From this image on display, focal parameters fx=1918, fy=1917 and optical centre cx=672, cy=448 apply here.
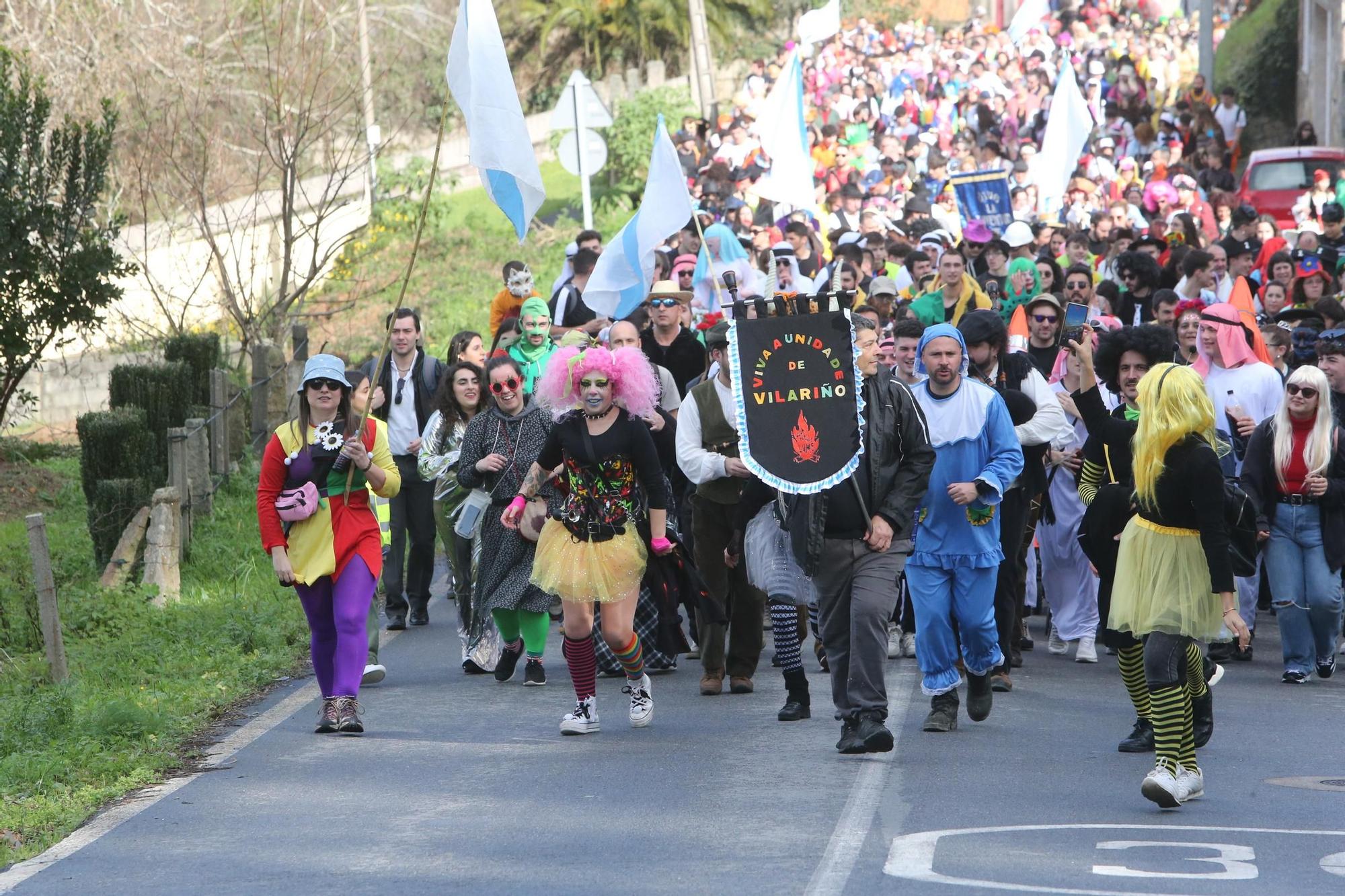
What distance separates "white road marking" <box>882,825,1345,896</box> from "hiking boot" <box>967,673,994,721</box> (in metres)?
1.98

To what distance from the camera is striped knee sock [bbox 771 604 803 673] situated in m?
9.36

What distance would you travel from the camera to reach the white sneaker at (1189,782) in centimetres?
739

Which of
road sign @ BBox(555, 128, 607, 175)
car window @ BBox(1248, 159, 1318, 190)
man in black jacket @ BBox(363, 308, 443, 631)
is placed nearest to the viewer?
man in black jacket @ BBox(363, 308, 443, 631)

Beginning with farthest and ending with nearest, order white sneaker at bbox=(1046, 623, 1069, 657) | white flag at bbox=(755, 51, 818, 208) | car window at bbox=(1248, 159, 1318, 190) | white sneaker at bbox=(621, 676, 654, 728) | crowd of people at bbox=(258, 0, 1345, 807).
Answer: car window at bbox=(1248, 159, 1318, 190), white flag at bbox=(755, 51, 818, 208), white sneaker at bbox=(1046, 623, 1069, 657), white sneaker at bbox=(621, 676, 654, 728), crowd of people at bbox=(258, 0, 1345, 807)

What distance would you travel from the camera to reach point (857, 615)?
27.5ft

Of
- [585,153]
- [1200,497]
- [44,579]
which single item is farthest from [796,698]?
[585,153]

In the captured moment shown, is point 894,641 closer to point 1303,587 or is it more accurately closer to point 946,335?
point 1303,587

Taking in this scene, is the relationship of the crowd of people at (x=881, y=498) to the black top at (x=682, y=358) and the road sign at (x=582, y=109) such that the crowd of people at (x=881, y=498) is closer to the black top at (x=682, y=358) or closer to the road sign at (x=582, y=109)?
the black top at (x=682, y=358)

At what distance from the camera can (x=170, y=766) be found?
857cm

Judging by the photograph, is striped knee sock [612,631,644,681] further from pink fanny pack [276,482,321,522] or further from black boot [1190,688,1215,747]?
black boot [1190,688,1215,747]

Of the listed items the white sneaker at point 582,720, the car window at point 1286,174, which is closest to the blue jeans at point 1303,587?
the white sneaker at point 582,720

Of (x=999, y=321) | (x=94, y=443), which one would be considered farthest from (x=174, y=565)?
(x=999, y=321)

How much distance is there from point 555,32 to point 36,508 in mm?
31405

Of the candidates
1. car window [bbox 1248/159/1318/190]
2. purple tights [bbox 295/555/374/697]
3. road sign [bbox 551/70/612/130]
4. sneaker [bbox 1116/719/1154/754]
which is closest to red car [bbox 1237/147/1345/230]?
car window [bbox 1248/159/1318/190]
